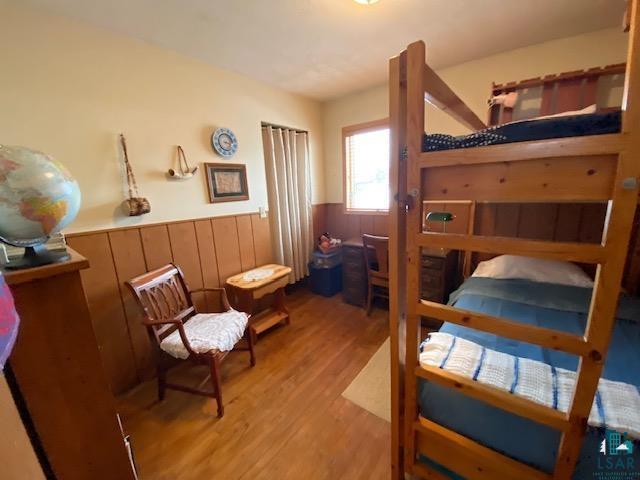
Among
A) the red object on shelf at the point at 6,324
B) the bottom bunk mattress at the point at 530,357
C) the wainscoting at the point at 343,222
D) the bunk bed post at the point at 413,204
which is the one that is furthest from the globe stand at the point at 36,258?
the wainscoting at the point at 343,222

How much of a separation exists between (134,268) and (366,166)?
2.66m

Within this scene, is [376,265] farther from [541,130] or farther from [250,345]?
[541,130]

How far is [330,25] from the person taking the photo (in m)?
1.73

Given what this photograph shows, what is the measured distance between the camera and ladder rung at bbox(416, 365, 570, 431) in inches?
31.9

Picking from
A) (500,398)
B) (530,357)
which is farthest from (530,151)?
(530,357)

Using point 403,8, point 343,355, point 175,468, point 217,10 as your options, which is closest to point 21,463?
point 175,468

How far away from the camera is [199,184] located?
222 cm

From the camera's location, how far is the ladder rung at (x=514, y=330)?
0.75 metres

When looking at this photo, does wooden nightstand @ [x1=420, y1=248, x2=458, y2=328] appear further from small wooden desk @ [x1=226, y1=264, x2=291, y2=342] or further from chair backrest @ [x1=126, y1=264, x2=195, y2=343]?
chair backrest @ [x1=126, y1=264, x2=195, y2=343]

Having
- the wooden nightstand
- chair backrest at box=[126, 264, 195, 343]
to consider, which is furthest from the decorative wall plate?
the wooden nightstand

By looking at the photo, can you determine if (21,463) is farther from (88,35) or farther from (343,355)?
(88,35)

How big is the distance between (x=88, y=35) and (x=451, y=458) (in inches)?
118

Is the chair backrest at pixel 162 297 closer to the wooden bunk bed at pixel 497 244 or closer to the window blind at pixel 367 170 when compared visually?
the wooden bunk bed at pixel 497 244

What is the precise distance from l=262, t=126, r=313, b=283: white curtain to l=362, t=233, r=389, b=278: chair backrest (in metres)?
0.95
